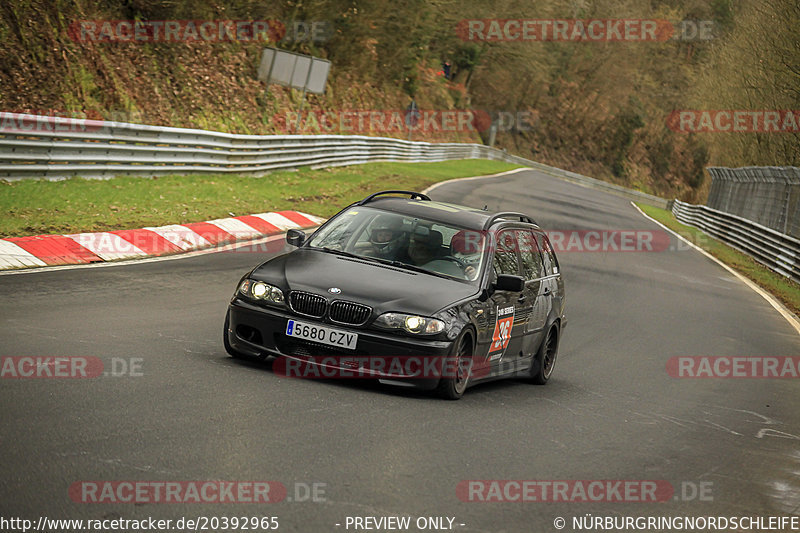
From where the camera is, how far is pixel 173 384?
23.5 feet

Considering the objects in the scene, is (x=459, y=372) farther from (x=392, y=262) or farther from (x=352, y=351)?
(x=392, y=262)

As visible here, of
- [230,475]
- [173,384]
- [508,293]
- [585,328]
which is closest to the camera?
[230,475]

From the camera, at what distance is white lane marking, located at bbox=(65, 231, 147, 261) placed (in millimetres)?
13523

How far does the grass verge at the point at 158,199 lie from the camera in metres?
15.2

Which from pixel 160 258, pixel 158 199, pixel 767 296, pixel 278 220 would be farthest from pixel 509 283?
pixel 767 296

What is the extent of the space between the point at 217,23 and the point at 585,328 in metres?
26.4

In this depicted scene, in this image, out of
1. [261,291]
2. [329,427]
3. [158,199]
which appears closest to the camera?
[329,427]

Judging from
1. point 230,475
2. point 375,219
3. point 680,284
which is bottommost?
point 680,284

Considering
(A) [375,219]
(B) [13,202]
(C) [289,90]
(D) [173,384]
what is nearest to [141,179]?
(B) [13,202]

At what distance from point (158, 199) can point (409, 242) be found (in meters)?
11.5

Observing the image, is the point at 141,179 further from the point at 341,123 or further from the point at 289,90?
the point at 341,123

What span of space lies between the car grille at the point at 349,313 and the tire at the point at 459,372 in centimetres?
71

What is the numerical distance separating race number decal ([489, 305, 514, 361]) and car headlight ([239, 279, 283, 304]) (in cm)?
189

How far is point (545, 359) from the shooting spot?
33.3 ft
